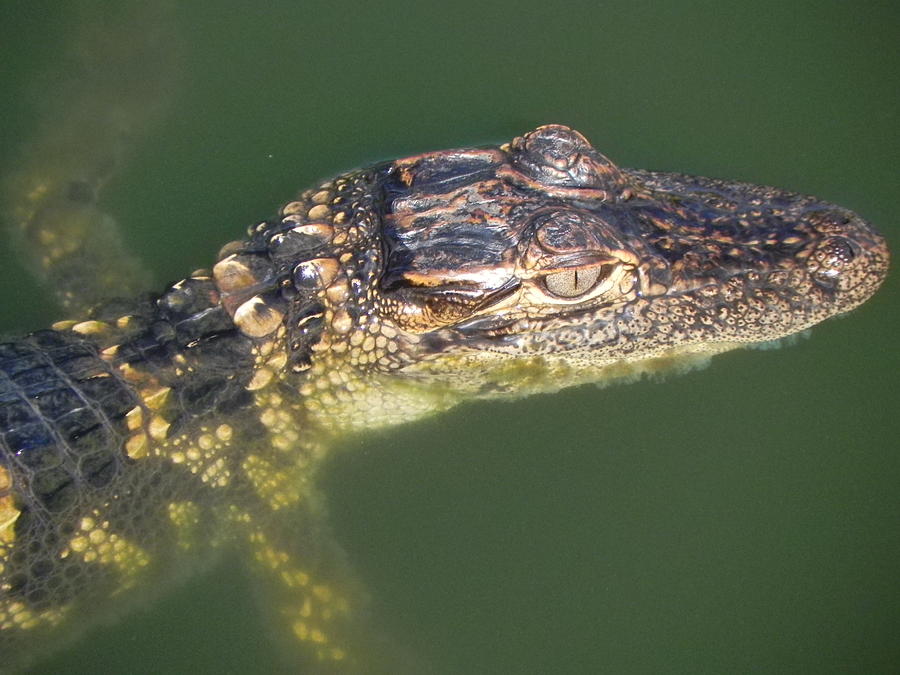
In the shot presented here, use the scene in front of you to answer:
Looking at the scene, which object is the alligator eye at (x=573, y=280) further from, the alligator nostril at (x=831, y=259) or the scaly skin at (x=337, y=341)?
the alligator nostril at (x=831, y=259)

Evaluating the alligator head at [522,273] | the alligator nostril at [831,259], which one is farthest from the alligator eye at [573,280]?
the alligator nostril at [831,259]

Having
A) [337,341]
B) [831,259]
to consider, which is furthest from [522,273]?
[831,259]

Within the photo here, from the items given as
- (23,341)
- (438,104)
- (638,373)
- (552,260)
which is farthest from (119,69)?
(638,373)

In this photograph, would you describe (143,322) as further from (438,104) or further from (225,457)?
(438,104)

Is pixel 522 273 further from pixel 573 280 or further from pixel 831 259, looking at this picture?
pixel 831 259

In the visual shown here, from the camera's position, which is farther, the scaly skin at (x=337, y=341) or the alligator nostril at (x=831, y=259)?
the alligator nostril at (x=831, y=259)

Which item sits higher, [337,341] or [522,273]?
[522,273]

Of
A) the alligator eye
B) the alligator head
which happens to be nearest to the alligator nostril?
the alligator head
